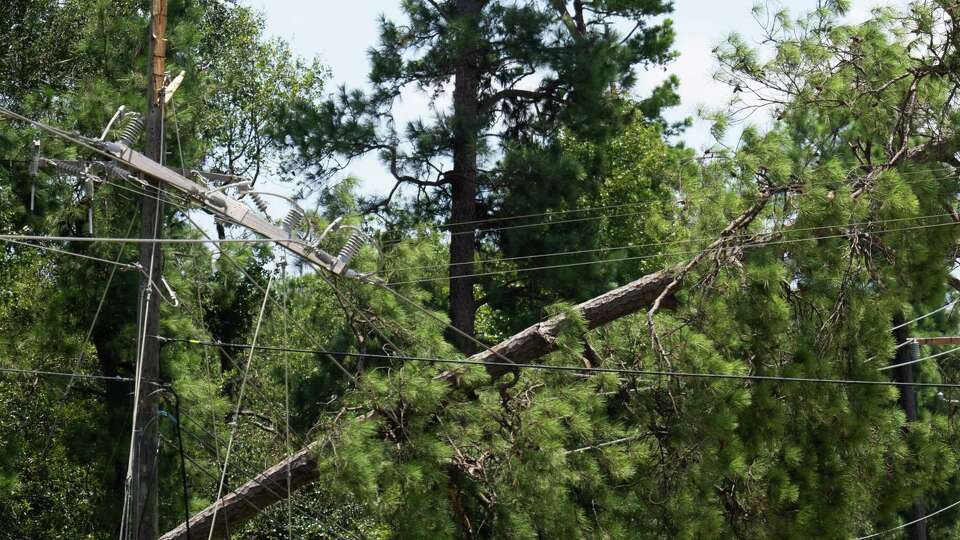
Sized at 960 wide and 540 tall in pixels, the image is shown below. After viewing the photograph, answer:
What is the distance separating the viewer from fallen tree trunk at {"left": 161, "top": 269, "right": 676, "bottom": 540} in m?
13.4

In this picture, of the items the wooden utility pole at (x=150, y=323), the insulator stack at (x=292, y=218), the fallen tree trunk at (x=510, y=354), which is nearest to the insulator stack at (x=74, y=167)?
the wooden utility pole at (x=150, y=323)

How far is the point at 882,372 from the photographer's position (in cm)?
1325

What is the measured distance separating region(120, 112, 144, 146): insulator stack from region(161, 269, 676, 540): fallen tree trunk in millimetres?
3545

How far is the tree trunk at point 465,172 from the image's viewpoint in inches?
809

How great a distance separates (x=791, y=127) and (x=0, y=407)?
1100 centimetres

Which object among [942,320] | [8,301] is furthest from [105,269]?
[942,320]

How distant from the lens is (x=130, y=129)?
11172mm

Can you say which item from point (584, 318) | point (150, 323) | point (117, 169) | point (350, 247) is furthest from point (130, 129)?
point (584, 318)

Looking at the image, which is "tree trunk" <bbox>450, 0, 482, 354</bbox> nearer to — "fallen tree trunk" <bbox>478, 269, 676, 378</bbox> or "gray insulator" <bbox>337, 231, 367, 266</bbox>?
"fallen tree trunk" <bbox>478, 269, 676, 378</bbox>

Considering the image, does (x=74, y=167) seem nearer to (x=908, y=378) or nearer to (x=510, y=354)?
(x=510, y=354)

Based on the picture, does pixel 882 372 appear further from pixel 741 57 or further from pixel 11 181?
pixel 11 181

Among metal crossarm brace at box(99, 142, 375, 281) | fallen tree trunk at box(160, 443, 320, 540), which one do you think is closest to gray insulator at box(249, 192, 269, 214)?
metal crossarm brace at box(99, 142, 375, 281)

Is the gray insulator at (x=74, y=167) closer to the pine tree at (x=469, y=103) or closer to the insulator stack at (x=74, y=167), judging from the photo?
the insulator stack at (x=74, y=167)

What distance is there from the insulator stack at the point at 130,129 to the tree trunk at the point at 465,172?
942 centimetres
